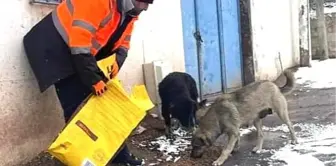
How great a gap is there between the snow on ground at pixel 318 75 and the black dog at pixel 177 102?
488 cm

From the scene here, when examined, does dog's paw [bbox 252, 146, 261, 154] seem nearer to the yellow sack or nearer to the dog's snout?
the dog's snout

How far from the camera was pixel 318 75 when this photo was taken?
13.0 metres

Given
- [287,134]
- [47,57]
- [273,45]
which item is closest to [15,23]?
[47,57]

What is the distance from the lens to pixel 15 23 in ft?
18.0

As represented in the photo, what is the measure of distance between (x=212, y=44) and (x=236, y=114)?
434 centimetres

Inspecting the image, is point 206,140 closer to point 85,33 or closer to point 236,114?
point 236,114

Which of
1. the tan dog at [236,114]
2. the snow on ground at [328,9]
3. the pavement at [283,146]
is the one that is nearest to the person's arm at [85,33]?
the pavement at [283,146]

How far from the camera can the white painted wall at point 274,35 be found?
38.6 feet

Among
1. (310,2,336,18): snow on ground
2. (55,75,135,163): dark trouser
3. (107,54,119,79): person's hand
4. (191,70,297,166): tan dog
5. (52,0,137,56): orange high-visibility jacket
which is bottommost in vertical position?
(191,70,297,166): tan dog

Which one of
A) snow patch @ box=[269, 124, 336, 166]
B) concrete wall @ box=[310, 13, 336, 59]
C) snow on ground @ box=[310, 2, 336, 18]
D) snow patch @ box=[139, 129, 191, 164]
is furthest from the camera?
snow on ground @ box=[310, 2, 336, 18]

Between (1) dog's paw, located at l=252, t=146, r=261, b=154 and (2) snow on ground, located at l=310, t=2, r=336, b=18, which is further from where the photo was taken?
(2) snow on ground, located at l=310, t=2, r=336, b=18

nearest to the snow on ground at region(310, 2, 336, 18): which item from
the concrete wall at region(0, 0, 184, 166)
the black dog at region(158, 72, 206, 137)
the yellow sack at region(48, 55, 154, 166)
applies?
the black dog at region(158, 72, 206, 137)

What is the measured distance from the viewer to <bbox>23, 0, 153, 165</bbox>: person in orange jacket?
4.82 metres

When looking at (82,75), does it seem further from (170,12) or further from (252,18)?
(252,18)
